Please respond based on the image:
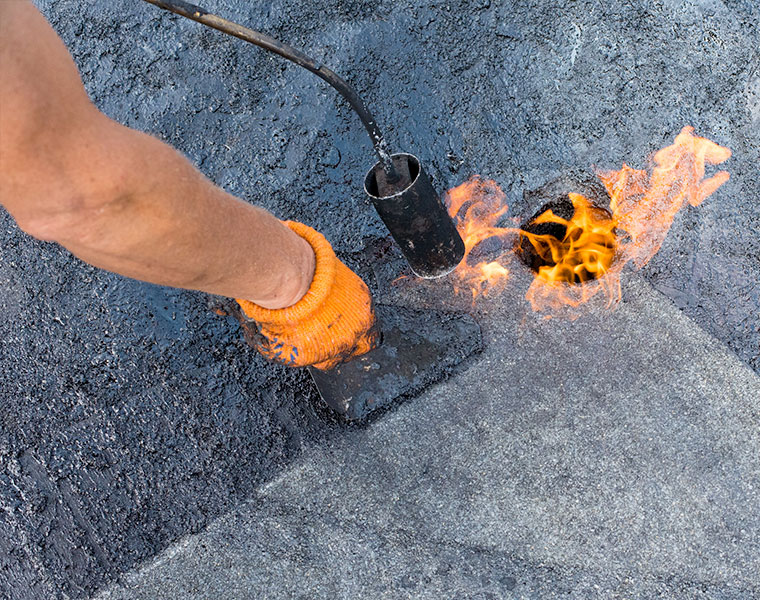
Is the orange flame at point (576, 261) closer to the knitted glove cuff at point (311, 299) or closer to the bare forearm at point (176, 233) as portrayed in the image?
the knitted glove cuff at point (311, 299)

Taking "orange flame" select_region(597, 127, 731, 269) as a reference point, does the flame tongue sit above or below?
below

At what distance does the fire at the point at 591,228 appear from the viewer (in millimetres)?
2133

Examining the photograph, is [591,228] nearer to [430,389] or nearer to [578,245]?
[578,245]

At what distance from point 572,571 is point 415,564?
49 centimetres

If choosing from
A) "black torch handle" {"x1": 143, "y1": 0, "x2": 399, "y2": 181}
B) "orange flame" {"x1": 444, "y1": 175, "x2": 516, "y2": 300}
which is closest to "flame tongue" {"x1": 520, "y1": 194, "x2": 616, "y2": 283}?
"orange flame" {"x1": 444, "y1": 175, "x2": 516, "y2": 300}

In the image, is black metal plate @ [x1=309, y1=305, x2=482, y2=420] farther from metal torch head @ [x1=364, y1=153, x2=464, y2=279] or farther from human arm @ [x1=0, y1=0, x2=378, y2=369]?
human arm @ [x1=0, y1=0, x2=378, y2=369]

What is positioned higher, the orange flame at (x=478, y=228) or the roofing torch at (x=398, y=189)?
the roofing torch at (x=398, y=189)

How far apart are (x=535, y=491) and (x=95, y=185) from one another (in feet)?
5.20

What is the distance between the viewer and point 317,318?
1.62 meters

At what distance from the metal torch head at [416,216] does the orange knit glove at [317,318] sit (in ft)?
0.76

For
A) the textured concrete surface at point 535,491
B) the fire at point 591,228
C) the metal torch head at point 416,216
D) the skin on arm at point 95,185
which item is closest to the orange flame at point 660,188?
the fire at point 591,228

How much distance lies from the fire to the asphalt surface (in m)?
0.06

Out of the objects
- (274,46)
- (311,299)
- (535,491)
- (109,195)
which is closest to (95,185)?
(109,195)

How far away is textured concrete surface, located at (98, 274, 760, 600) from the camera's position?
187 centimetres
